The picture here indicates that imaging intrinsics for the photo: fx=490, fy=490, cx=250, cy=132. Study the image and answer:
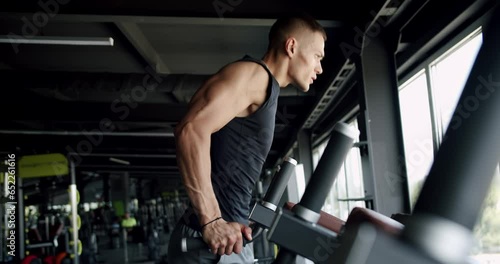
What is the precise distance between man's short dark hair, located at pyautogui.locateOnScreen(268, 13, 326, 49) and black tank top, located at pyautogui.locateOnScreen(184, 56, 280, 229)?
0.09 m

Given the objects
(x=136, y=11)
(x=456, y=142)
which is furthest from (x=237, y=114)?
(x=136, y=11)

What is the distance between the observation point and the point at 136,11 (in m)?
3.19

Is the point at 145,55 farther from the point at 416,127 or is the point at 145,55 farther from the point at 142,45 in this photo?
the point at 416,127

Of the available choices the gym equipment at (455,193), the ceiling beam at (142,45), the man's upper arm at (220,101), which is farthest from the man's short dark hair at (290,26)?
the ceiling beam at (142,45)

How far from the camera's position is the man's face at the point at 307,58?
107 cm

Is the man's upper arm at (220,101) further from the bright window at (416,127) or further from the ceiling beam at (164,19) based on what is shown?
the ceiling beam at (164,19)

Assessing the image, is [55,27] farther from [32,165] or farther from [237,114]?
[237,114]

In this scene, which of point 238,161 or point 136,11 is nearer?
point 238,161

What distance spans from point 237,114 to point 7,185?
5.96 m

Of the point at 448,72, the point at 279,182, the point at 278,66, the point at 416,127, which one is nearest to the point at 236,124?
the point at 278,66

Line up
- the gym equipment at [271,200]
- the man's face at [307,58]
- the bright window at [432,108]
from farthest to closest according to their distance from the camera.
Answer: the bright window at [432,108], the man's face at [307,58], the gym equipment at [271,200]

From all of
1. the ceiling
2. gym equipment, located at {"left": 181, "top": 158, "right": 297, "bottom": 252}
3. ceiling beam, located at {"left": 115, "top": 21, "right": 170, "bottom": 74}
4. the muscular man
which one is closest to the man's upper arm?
the muscular man

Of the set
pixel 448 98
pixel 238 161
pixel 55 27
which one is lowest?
pixel 238 161

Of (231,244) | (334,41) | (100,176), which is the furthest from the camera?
(100,176)
